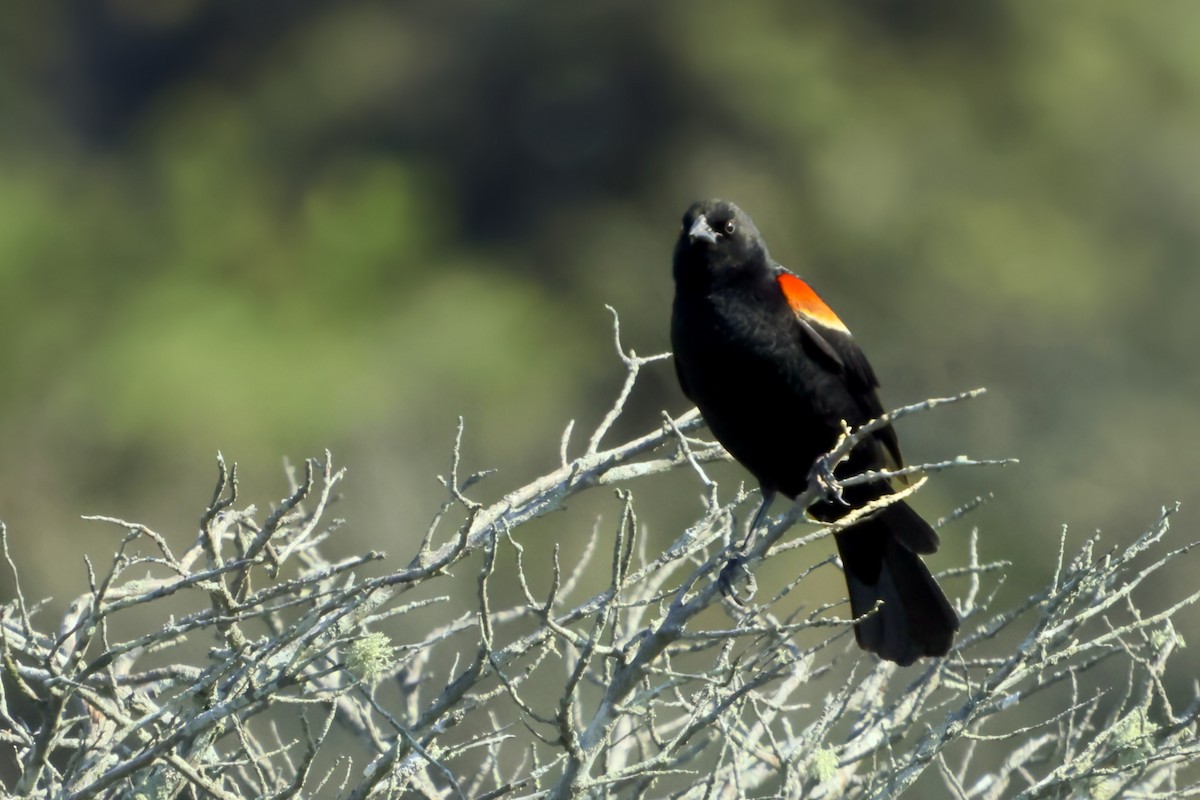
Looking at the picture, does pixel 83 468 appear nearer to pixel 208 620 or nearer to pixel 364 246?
pixel 364 246

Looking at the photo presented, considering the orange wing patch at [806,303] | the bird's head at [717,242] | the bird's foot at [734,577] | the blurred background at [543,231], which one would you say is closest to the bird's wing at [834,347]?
the orange wing patch at [806,303]

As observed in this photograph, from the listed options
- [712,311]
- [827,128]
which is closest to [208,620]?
[712,311]

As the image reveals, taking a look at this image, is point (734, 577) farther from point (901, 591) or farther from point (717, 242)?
point (717, 242)

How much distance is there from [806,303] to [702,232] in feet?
1.02

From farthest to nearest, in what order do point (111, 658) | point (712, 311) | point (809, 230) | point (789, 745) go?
point (809, 230)
point (712, 311)
point (789, 745)
point (111, 658)

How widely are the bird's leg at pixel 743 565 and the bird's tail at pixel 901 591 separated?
21 cm

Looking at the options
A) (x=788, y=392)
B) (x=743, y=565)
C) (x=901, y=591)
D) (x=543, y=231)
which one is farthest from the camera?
(x=543, y=231)

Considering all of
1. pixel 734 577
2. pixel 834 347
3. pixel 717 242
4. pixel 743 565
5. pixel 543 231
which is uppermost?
pixel 717 242

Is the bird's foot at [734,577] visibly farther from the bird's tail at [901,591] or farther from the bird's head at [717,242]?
the bird's head at [717,242]

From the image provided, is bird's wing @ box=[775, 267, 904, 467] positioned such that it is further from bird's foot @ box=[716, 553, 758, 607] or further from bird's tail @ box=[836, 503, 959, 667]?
bird's foot @ box=[716, 553, 758, 607]

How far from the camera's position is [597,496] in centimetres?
909

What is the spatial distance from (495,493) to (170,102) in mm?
7135

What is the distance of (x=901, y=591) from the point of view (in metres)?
3.57

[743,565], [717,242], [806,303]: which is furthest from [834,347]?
[743,565]
